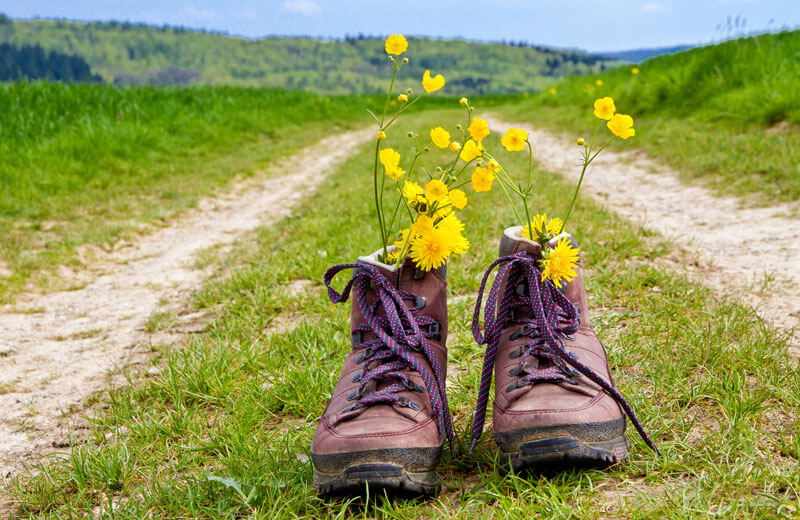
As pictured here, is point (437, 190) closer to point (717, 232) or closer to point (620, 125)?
point (620, 125)

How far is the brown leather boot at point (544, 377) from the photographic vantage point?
1448 millimetres

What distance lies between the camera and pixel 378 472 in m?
1.42

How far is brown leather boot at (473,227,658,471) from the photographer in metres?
1.45

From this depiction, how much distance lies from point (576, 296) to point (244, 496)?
119 centimetres

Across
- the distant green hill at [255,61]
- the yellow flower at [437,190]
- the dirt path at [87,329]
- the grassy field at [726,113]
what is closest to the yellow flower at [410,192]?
the yellow flower at [437,190]

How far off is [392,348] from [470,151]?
0.62 metres

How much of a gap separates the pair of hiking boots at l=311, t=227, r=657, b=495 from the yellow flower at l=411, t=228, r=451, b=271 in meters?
0.09

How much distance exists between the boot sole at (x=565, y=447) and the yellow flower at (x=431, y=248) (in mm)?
535

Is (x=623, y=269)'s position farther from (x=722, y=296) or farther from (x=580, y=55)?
(x=580, y=55)

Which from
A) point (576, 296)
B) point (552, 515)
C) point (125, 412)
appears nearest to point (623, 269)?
point (576, 296)

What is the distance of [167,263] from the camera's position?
4.68 metres

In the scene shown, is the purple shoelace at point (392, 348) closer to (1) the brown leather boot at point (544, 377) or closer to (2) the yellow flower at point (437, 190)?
(1) the brown leather boot at point (544, 377)

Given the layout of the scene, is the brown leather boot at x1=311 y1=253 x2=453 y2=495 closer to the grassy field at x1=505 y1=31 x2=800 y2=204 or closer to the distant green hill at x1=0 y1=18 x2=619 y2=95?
the grassy field at x1=505 y1=31 x2=800 y2=204

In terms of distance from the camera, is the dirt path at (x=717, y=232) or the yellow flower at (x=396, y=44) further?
the dirt path at (x=717, y=232)
